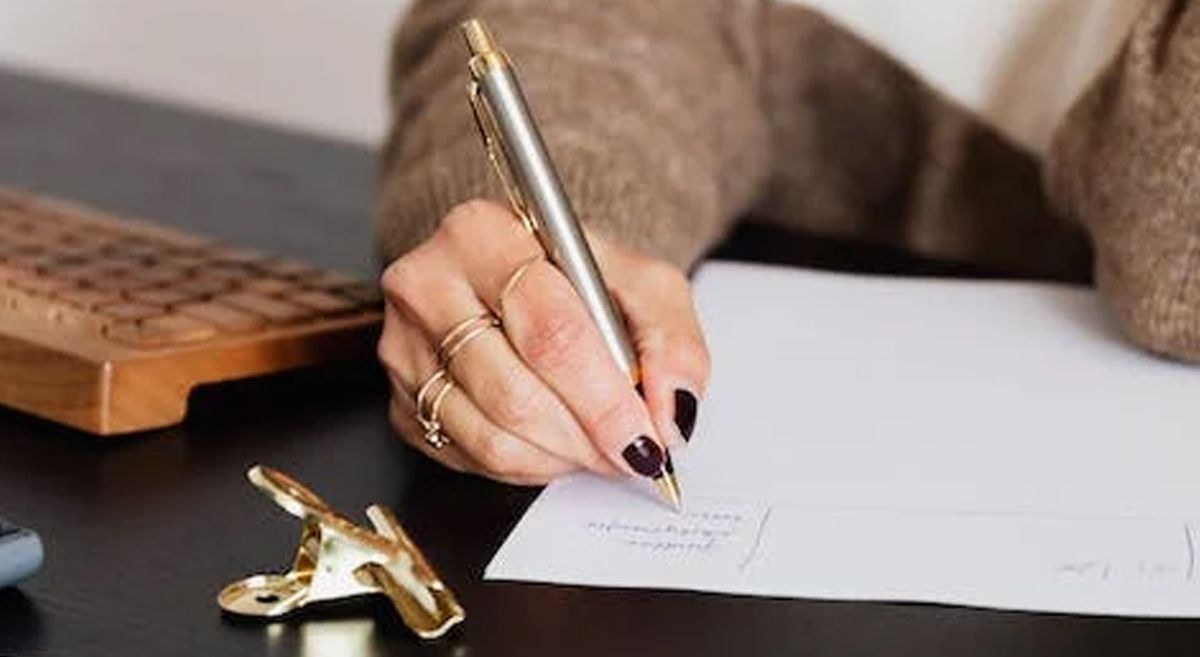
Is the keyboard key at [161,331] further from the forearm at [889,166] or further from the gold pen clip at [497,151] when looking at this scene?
the forearm at [889,166]

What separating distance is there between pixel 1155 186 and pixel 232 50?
90 centimetres

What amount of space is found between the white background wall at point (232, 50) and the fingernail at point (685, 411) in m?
0.85

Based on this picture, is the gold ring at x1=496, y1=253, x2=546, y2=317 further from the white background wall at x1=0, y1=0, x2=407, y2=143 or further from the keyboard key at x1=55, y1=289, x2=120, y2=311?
the white background wall at x1=0, y1=0, x2=407, y2=143

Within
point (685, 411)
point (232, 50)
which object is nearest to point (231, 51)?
point (232, 50)

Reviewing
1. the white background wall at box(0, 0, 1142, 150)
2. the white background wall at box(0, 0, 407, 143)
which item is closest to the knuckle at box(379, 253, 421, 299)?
the white background wall at box(0, 0, 1142, 150)

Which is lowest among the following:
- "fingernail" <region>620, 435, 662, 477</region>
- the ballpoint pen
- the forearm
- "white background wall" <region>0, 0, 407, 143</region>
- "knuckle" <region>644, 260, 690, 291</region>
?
"white background wall" <region>0, 0, 407, 143</region>

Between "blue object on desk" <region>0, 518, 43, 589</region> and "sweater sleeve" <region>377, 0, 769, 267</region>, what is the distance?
251mm

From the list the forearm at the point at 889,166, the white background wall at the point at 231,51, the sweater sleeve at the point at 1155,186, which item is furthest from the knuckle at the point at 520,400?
the white background wall at the point at 231,51

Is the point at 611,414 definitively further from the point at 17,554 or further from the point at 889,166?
the point at 889,166

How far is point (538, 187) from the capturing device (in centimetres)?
70

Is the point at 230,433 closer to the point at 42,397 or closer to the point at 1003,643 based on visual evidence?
the point at 42,397

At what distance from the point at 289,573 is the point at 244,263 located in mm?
261

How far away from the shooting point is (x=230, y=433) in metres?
0.77

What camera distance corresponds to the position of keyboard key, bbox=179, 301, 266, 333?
0.79 metres
